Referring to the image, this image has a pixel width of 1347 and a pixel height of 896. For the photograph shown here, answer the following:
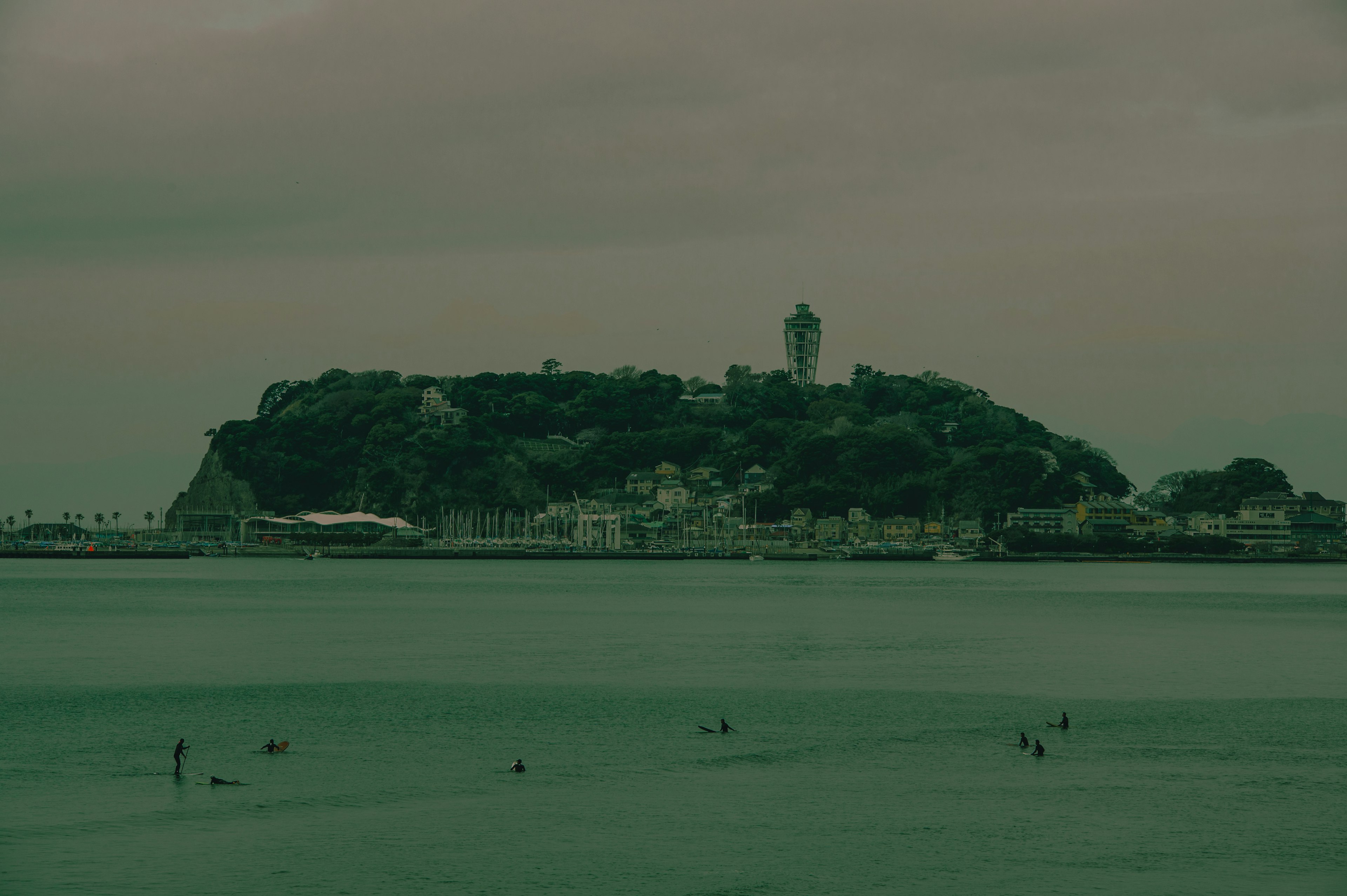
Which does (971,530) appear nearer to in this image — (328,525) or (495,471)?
(495,471)

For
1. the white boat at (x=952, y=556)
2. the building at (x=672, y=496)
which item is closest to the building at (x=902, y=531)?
the white boat at (x=952, y=556)

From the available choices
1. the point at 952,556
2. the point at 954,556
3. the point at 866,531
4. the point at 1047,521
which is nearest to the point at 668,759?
the point at 952,556

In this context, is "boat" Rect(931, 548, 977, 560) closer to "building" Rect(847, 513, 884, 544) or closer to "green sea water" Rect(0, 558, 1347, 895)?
"building" Rect(847, 513, 884, 544)

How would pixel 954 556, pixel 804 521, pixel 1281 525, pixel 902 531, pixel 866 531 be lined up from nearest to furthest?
1. pixel 954 556
2. pixel 1281 525
3. pixel 902 531
4. pixel 866 531
5. pixel 804 521

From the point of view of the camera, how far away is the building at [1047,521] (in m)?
169

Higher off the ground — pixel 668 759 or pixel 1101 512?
pixel 1101 512

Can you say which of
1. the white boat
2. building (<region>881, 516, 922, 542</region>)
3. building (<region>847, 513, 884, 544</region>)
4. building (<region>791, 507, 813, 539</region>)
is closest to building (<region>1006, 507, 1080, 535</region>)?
the white boat

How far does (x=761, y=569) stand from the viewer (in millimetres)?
141000

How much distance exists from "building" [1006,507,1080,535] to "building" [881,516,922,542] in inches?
488

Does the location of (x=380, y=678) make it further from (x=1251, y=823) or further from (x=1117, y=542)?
(x=1117, y=542)

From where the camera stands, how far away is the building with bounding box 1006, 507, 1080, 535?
169 metres

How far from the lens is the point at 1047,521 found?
16938cm

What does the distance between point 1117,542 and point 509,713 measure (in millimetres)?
143540

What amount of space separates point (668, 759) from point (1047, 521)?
14889cm
